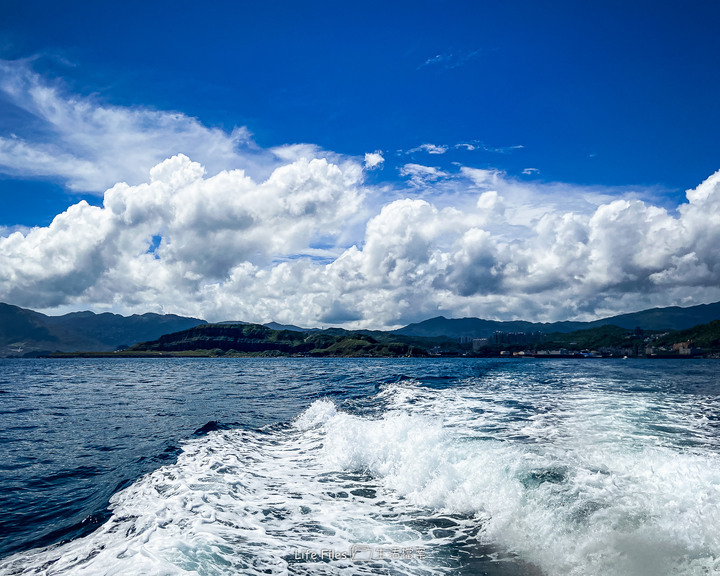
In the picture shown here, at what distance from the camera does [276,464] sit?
16.1 meters

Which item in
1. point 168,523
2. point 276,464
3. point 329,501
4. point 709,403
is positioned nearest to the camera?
point 168,523

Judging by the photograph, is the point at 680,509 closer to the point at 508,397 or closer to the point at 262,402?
the point at 508,397

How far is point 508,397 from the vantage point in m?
31.1

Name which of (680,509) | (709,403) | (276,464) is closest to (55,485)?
(276,464)

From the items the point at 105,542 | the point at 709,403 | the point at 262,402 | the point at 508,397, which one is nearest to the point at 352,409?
the point at 262,402

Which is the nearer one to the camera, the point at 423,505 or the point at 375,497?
the point at 423,505

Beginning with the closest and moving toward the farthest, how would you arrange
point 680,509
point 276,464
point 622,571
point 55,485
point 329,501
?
point 622,571, point 680,509, point 329,501, point 55,485, point 276,464

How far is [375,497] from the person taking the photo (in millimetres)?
12234

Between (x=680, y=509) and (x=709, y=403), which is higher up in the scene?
(x=680, y=509)

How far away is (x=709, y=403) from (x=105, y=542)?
33.6 m

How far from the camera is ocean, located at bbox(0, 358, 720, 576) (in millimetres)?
8156

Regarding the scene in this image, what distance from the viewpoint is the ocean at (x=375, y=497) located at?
8.16 metres

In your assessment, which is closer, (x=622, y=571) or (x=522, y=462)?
(x=622, y=571)

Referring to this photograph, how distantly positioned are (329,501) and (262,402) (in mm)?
22957
